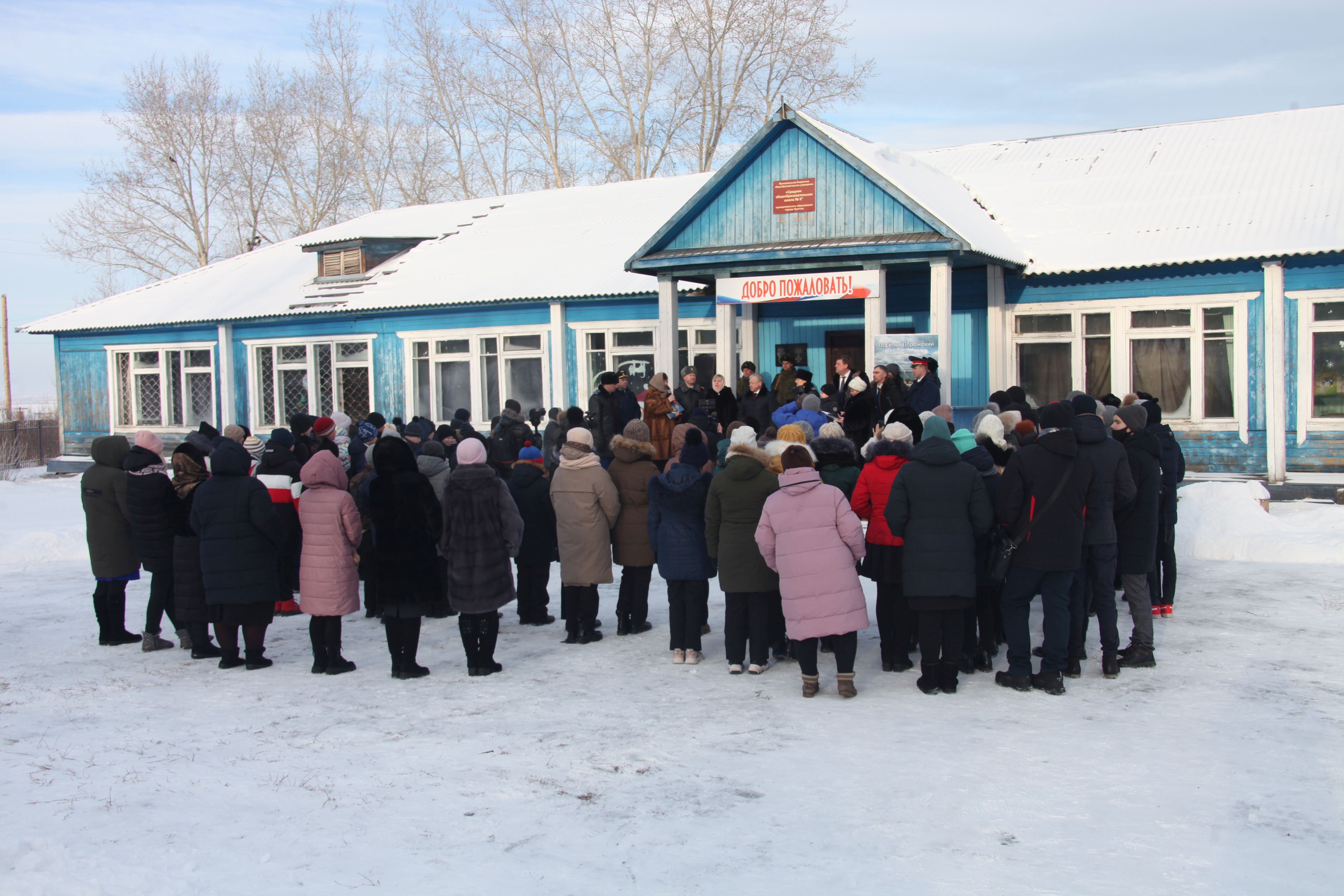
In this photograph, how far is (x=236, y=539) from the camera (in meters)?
6.78

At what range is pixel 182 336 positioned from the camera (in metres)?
21.2

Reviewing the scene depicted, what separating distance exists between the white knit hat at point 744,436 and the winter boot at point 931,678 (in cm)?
168

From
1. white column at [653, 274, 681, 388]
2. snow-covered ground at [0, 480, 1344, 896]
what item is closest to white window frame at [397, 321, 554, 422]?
white column at [653, 274, 681, 388]

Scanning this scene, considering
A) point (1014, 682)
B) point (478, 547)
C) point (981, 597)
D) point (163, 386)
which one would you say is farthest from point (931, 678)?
point (163, 386)

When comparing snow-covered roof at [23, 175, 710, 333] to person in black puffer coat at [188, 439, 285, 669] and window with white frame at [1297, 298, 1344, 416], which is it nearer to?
window with white frame at [1297, 298, 1344, 416]

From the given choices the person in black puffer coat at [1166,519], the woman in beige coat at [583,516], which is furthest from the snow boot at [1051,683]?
the woman in beige coat at [583,516]

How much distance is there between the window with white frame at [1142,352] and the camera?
13.7 m

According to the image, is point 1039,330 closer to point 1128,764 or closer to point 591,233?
point 591,233

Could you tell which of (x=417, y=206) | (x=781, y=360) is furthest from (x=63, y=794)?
(x=417, y=206)

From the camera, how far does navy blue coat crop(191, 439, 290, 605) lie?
6777mm

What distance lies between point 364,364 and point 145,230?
2308 cm

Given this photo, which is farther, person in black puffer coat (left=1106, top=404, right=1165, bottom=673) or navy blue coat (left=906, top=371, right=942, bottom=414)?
navy blue coat (left=906, top=371, right=942, bottom=414)

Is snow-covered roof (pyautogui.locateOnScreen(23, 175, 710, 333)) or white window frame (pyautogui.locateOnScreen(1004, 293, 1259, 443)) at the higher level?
snow-covered roof (pyautogui.locateOnScreen(23, 175, 710, 333))

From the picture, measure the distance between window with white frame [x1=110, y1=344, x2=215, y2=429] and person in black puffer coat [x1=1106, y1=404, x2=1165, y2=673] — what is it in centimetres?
1858
